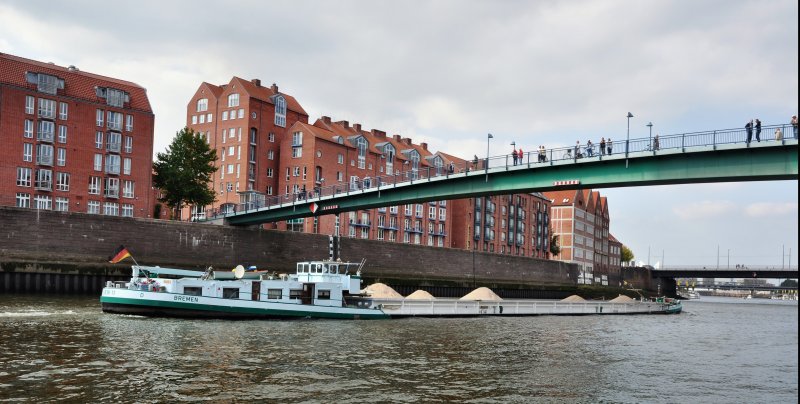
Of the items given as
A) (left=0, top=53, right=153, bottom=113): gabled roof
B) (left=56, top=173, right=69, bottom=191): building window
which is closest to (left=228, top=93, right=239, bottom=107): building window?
(left=0, top=53, right=153, bottom=113): gabled roof

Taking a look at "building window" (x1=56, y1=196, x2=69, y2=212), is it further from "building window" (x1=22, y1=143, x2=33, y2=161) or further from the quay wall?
the quay wall

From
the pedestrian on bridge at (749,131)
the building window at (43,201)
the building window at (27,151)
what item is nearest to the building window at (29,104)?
the building window at (27,151)

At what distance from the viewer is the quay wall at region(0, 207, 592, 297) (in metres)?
63.4

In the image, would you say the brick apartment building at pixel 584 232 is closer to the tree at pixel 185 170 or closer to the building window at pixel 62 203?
the tree at pixel 185 170

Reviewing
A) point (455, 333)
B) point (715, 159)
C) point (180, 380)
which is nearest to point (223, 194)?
point (455, 333)

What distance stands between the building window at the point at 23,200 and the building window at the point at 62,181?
3416 millimetres

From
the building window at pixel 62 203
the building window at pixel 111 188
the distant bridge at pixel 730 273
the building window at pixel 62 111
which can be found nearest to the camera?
the building window at pixel 62 203

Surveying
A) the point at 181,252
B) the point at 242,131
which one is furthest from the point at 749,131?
the point at 242,131

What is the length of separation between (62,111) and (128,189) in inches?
434

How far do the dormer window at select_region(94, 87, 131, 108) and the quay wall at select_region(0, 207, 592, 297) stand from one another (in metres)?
19.4

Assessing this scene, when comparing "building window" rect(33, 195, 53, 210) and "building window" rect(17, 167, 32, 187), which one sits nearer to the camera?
"building window" rect(17, 167, 32, 187)

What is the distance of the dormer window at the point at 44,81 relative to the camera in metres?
78.9

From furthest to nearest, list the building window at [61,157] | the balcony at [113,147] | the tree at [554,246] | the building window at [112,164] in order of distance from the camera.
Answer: the tree at [554,246]
the balcony at [113,147]
the building window at [112,164]
the building window at [61,157]

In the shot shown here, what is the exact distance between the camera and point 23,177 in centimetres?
7675
